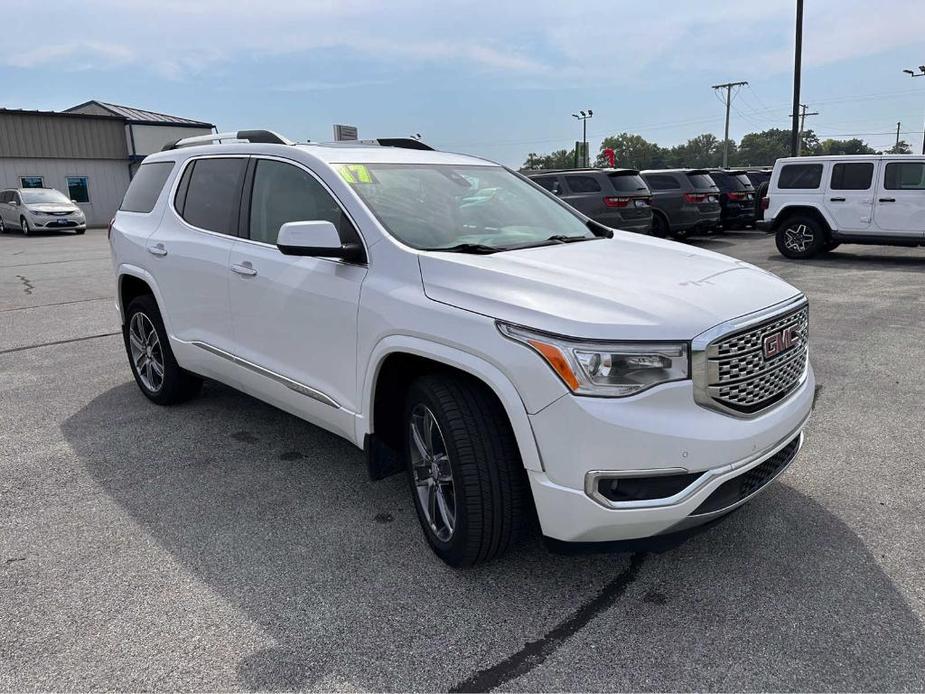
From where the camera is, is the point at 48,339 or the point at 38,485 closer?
the point at 38,485

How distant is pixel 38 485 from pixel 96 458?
1.32 ft

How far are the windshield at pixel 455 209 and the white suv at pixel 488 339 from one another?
0.05ft

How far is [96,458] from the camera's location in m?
4.35

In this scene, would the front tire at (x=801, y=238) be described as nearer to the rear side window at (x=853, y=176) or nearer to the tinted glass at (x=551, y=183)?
the rear side window at (x=853, y=176)

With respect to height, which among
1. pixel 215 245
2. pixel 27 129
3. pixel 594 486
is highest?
pixel 27 129

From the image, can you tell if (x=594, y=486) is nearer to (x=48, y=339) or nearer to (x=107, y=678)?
(x=107, y=678)

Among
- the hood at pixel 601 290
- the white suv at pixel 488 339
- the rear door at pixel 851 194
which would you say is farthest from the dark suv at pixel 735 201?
the hood at pixel 601 290

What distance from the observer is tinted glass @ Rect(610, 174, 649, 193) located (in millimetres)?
14164

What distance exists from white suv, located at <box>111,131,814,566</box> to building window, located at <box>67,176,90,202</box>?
33.4m

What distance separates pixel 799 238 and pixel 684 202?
3.02 m

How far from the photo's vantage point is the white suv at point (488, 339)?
8.27ft

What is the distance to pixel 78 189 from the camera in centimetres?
3328

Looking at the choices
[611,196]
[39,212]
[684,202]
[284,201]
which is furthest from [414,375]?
[39,212]

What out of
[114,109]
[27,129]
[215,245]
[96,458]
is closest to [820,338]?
[215,245]
